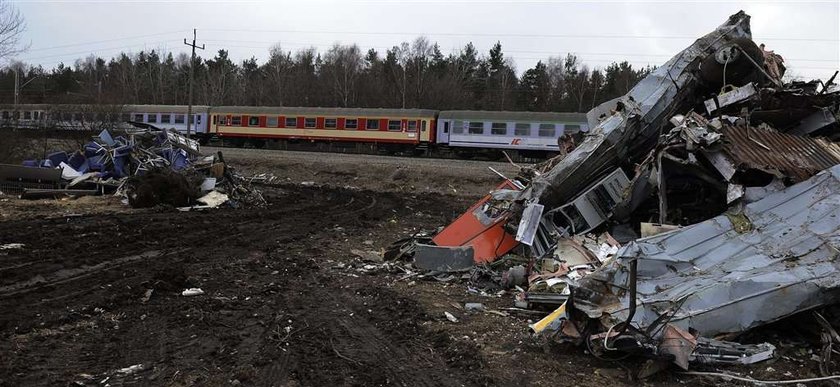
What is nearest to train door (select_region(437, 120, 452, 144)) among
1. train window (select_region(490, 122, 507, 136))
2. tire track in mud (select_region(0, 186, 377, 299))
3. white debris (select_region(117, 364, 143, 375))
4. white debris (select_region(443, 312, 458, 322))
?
train window (select_region(490, 122, 507, 136))

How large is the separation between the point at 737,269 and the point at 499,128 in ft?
83.8

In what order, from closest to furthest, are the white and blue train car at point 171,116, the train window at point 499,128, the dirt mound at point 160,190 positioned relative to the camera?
the dirt mound at point 160,190, the train window at point 499,128, the white and blue train car at point 171,116

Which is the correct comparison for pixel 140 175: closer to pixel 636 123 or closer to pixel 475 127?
pixel 636 123

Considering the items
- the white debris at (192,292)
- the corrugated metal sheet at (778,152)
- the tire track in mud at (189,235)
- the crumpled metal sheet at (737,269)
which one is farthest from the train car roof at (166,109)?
the crumpled metal sheet at (737,269)

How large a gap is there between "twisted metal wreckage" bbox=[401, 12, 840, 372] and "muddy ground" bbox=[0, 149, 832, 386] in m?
0.44

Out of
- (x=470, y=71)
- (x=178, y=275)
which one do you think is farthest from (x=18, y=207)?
(x=470, y=71)

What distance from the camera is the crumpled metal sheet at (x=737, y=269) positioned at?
16.0ft

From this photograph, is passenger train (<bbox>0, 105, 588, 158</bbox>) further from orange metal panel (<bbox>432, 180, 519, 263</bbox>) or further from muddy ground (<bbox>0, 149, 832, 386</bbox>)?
orange metal panel (<bbox>432, 180, 519, 263</bbox>)

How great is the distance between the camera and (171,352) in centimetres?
431

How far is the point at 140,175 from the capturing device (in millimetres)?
14742

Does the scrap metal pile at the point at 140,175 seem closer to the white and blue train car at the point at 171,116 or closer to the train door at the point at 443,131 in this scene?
the train door at the point at 443,131

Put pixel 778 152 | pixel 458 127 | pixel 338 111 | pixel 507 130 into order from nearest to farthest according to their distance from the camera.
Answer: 1. pixel 778 152
2. pixel 507 130
3. pixel 458 127
4. pixel 338 111

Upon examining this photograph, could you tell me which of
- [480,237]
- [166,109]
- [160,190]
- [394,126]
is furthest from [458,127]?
[480,237]

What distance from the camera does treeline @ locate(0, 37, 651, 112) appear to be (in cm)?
5884
